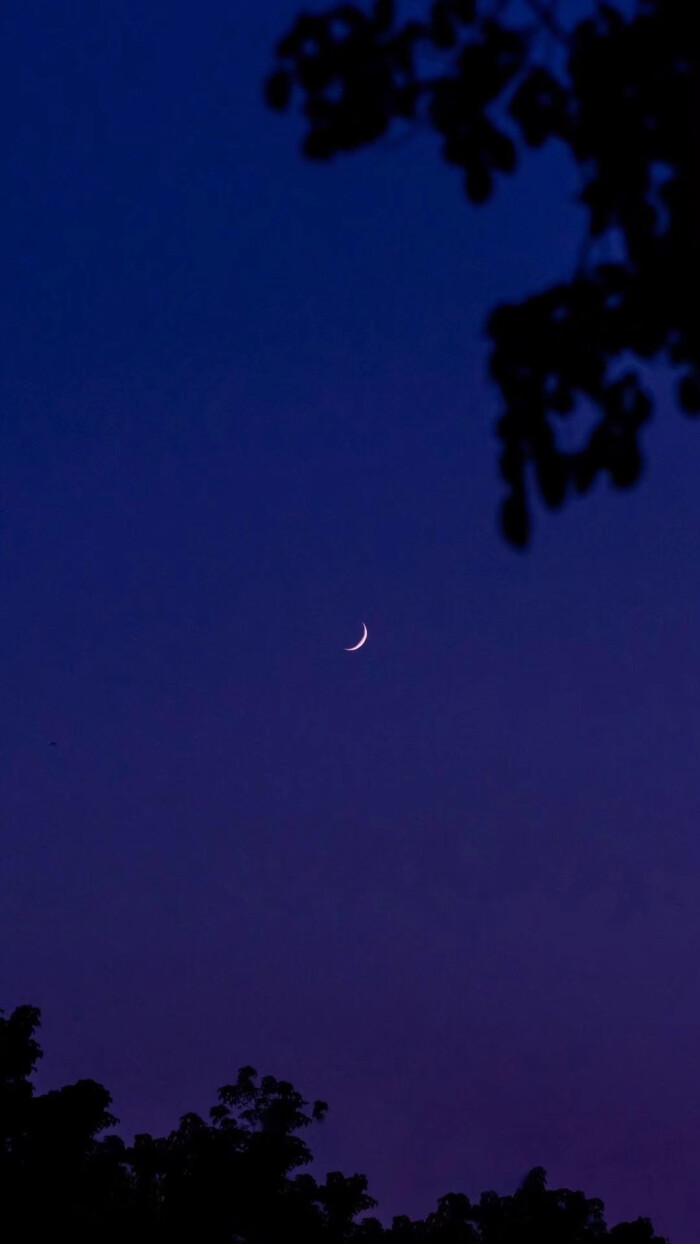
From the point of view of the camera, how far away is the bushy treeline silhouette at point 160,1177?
61.1ft

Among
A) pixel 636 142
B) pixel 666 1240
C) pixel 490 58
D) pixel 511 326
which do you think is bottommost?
pixel 511 326

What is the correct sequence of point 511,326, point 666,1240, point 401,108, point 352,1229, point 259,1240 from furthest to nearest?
1. point 666,1240
2. point 352,1229
3. point 259,1240
4. point 401,108
5. point 511,326

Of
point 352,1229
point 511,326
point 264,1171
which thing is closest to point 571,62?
point 511,326

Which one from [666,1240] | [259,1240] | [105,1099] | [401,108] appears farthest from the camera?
[666,1240]

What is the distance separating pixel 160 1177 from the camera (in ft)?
70.3

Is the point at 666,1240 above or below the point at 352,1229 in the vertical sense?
above

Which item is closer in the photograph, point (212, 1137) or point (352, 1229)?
point (212, 1137)

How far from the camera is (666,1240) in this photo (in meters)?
29.5

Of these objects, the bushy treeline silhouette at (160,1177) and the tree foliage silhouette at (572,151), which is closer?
the tree foliage silhouette at (572,151)

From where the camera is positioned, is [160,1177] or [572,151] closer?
[572,151]

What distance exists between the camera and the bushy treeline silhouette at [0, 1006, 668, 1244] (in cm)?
1862

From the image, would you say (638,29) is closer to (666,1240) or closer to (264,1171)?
(264,1171)

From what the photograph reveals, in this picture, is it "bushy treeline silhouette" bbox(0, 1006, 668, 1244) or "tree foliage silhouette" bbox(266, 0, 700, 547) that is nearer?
"tree foliage silhouette" bbox(266, 0, 700, 547)

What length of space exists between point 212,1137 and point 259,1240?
1656 mm
